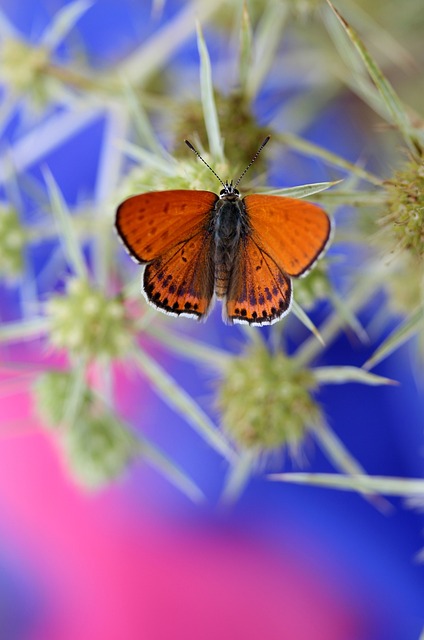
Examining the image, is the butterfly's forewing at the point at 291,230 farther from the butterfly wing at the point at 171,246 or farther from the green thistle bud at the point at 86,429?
the green thistle bud at the point at 86,429

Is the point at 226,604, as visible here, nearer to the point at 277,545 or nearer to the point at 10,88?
the point at 277,545

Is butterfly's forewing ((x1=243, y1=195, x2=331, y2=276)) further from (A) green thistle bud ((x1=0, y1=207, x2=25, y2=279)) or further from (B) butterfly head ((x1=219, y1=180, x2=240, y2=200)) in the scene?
(A) green thistle bud ((x1=0, y1=207, x2=25, y2=279))

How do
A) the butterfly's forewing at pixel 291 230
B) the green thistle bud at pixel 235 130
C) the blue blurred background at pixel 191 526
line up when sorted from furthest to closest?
the blue blurred background at pixel 191 526, the green thistle bud at pixel 235 130, the butterfly's forewing at pixel 291 230

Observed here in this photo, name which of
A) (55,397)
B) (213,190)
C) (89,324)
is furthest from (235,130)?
(55,397)

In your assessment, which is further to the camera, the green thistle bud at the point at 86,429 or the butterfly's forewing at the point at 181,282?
the green thistle bud at the point at 86,429

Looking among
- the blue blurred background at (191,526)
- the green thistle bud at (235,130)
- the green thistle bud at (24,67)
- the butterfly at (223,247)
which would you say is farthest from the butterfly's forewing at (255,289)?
the blue blurred background at (191,526)

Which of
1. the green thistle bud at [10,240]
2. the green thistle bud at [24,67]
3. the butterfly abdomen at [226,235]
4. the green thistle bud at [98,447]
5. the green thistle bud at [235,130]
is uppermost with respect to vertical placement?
the green thistle bud at [24,67]

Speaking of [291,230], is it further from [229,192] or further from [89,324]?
[89,324]
